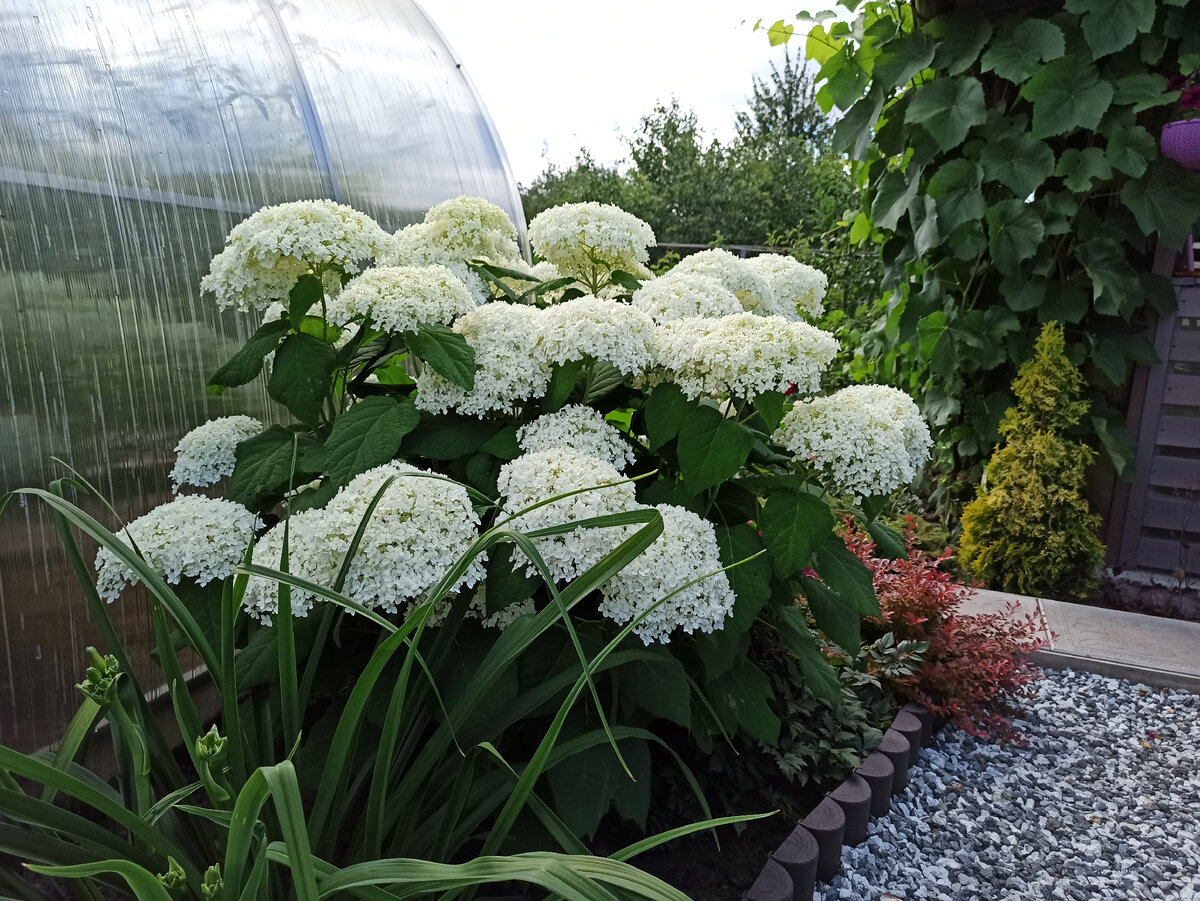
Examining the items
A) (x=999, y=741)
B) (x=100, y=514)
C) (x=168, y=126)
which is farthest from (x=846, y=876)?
(x=168, y=126)

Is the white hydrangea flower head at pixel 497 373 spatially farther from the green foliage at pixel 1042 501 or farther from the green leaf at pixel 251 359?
the green foliage at pixel 1042 501

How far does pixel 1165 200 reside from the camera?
2834mm

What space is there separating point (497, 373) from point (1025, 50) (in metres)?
2.62

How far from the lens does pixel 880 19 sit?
3.14 meters

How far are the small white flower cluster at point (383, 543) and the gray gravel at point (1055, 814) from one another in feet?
3.28

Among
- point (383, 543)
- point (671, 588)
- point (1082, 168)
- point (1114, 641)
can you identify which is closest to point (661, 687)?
point (671, 588)

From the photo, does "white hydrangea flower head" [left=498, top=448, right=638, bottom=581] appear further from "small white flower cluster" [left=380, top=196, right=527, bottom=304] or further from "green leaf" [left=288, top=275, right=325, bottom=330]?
"small white flower cluster" [left=380, top=196, right=527, bottom=304]

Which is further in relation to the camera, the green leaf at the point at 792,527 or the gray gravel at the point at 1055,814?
the gray gravel at the point at 1055,814

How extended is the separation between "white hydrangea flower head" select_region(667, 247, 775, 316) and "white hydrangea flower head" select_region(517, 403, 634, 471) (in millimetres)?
486

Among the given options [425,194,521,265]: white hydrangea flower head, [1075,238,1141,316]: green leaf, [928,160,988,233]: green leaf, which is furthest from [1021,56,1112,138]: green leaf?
[425,194,521,265]: white hydrangea flower head

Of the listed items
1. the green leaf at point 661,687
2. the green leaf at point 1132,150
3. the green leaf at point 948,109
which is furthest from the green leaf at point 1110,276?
the green leaf at point 661,687

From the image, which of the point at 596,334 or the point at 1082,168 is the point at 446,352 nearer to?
the point at 596,334

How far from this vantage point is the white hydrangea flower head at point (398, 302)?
3.99 ft

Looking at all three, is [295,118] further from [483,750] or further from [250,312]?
[483,750]
